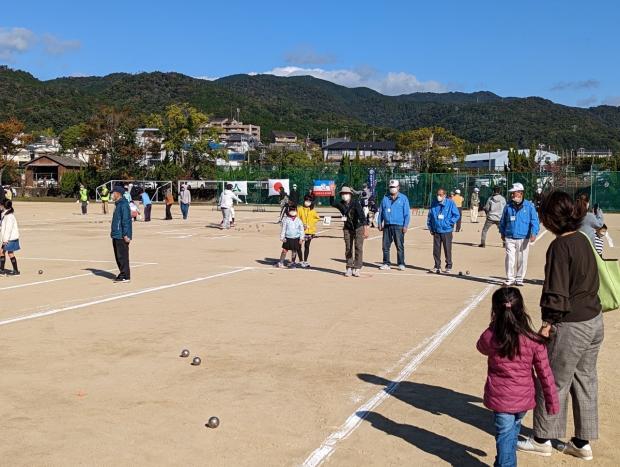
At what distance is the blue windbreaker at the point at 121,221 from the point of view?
13.1 m

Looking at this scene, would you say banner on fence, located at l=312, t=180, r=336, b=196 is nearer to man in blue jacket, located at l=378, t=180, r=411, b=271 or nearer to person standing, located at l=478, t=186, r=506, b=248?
person standing, located at l=478, t=186, r=506, b=248

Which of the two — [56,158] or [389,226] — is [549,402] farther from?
[56,158]

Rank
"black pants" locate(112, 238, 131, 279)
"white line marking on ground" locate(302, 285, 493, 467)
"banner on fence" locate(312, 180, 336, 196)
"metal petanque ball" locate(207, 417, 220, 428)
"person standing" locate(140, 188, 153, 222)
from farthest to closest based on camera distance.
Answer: "banner on fence" locate(312, 180, 336, 196) → "person standing" locate(140, 188, 153, 222) → "black pants" locate(112, 238, 131, 279) → "metal petanque ball" locate(207, 417, 220, 428) → "white line marking on ground" locate(302, 285, 493, 467)

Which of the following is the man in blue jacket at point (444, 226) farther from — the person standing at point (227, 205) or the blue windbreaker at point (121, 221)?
the person standing at point (227, 205)

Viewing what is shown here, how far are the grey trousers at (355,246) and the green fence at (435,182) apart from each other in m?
30.0

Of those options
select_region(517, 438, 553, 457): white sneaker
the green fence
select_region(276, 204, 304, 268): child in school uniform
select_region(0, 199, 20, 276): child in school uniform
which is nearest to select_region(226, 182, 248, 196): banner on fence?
the green fence

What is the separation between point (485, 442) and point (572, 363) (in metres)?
0.88

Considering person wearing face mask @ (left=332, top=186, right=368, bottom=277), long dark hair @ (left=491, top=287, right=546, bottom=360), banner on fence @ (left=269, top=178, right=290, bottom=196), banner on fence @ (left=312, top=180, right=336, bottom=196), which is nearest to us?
long dark hair @ (left=491, top=287, right=546, bottom=360)

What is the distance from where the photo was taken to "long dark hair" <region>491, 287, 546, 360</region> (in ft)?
14.3

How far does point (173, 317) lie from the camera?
9578mm

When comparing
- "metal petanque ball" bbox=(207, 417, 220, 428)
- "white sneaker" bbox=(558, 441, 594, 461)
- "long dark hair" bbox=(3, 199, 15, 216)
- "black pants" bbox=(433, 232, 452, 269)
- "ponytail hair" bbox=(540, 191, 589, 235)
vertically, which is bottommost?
"white sneaker" bbox=(558, 441, 594, 461)

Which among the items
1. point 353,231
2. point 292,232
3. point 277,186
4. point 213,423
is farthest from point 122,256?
point 277,186

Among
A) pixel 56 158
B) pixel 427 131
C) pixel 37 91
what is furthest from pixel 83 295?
pixel 37 91

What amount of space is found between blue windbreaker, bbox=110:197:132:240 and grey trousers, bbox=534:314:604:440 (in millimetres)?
9727
